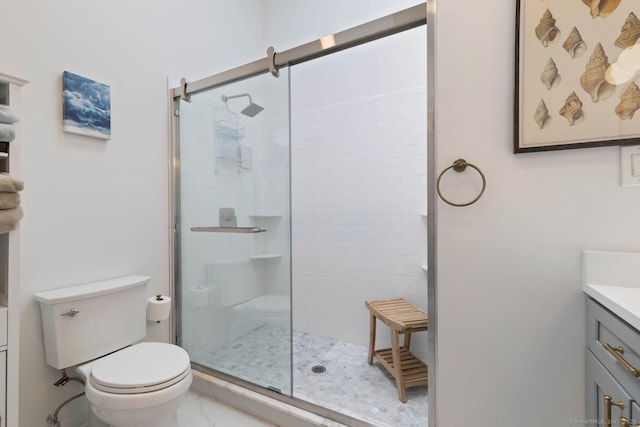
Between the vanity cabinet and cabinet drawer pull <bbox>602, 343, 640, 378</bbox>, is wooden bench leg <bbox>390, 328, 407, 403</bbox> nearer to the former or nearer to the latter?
the vanity cabinet

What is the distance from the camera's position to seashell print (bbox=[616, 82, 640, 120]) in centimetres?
95

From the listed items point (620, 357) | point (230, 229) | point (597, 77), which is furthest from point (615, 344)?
point (230, 229)

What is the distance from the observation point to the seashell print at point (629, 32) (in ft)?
3.08

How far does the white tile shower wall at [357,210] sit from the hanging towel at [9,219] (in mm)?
1847

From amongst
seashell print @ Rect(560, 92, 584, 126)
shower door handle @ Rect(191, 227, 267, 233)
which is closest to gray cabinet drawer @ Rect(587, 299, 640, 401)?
seashell print @ Rect(560, 92, 584, 126)

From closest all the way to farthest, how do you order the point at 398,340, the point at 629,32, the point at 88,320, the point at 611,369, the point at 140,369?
the point at 611,369
the point at 629,32
the point at 140,369
the point at 88,320
the point at 398,340

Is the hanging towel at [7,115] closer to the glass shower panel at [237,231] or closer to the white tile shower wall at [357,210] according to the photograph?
the glass shower panel at [237,231]

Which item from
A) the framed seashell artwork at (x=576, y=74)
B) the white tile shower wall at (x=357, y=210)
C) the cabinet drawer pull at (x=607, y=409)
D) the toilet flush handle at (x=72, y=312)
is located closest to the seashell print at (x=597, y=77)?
the framed seashell artwork at (x=576, y=74)

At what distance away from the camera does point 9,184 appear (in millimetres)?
1005

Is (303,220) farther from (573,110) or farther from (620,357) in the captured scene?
(620,357)

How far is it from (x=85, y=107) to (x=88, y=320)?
1.04 meters

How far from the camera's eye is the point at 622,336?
2.49 ft

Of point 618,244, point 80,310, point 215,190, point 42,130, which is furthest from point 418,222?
point 42,130

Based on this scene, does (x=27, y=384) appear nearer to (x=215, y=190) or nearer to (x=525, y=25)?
(x=215, y=190)
